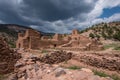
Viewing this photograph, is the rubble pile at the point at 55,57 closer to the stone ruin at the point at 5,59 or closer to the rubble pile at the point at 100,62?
the rubble pile at the point at 100,62

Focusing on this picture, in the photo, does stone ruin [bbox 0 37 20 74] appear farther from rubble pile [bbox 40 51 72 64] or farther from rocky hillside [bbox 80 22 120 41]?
rocky hillside [bbox 80 22 120 41]

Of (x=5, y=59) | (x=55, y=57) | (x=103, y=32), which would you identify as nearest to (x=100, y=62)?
(x=55, y=57)

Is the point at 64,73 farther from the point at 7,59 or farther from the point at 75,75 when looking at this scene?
the point at 7,59

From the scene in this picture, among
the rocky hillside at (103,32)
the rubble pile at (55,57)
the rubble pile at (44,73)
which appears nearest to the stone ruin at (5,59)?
the rubble pile at (44,73)

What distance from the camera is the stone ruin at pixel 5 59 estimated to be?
834 centimetres

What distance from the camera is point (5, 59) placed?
8547 millimetres

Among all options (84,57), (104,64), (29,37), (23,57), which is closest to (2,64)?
(23,57)

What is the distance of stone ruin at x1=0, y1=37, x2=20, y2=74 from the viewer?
8344 mm

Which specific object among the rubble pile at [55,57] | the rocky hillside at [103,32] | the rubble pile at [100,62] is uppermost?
the rocky hillside at [103,32]

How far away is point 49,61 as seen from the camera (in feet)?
35.5

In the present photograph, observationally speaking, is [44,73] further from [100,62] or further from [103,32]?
[103,32]

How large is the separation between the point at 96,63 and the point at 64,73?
634 cm

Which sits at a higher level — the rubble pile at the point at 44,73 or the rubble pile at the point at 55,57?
the rubble pile at the point at 55,57

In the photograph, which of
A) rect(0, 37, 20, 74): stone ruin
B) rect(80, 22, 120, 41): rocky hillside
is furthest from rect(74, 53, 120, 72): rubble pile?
rect(80, 22, 120, 41): rocky hillside
